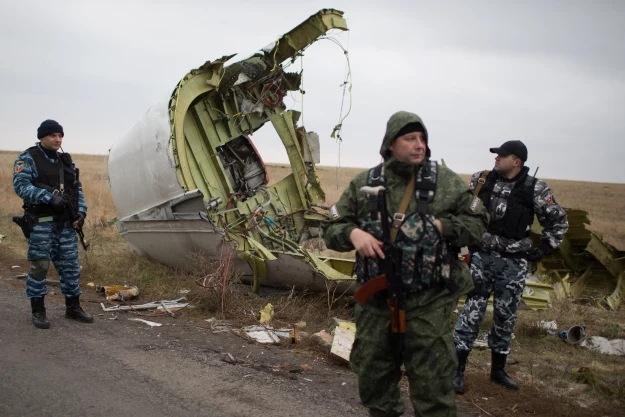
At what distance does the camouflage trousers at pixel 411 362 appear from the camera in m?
2.89

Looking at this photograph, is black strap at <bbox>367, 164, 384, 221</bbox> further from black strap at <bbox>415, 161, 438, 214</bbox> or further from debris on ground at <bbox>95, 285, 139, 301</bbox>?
debris on ground at <bbox>95, 285, 139, 301</bbox>

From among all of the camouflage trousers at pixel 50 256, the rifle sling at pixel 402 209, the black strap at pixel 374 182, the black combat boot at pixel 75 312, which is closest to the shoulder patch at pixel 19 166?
the camouflage trousers at pixel 50 256

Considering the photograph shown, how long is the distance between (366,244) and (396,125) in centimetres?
63

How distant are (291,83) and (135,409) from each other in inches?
226

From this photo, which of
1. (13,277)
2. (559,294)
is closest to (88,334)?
(13,277)

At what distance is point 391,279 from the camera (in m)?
2.88

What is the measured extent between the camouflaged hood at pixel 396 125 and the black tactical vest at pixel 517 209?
1789 mm

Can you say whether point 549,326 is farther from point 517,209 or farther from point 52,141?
point 52,141

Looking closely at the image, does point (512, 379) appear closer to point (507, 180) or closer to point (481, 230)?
point (507, 180)

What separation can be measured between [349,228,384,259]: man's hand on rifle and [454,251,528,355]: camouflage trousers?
6.88 ft

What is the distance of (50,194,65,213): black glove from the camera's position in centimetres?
570

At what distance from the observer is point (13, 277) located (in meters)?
8.15

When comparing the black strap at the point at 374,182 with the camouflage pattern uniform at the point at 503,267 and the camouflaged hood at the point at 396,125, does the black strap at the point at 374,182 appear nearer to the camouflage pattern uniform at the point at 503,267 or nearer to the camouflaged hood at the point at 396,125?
the camouflaged hood at the point at 396,125

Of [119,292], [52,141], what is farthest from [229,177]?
[52,141]
